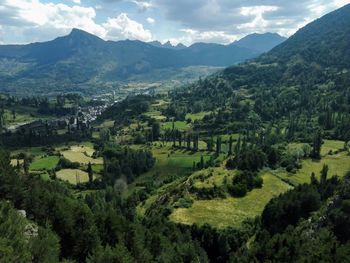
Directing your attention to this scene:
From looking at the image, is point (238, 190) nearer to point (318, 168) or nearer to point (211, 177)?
point (211, 177)

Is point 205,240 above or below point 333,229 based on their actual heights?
below

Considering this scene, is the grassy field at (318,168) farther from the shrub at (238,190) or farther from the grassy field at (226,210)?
the shrub at (238,190)

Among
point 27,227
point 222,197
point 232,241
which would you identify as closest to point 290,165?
point 222,197

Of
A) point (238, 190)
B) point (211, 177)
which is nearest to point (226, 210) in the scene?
point (238, 190)

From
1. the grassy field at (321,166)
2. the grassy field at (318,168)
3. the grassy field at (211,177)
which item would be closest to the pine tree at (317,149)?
the grassy field at (321,166)

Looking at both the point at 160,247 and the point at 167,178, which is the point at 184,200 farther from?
the point at 167,178

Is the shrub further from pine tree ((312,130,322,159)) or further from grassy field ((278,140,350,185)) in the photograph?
→ pine tree ((312,130,322,159))

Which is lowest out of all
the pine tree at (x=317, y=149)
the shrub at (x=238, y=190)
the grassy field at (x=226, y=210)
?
the grassy field at (x=226, y=210)

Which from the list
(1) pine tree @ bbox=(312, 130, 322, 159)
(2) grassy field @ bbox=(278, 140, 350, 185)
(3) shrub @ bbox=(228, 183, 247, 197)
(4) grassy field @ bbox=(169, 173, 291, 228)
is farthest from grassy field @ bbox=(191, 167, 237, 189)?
(1) pine tree @ bbox=(312, 130, 322, 159)
